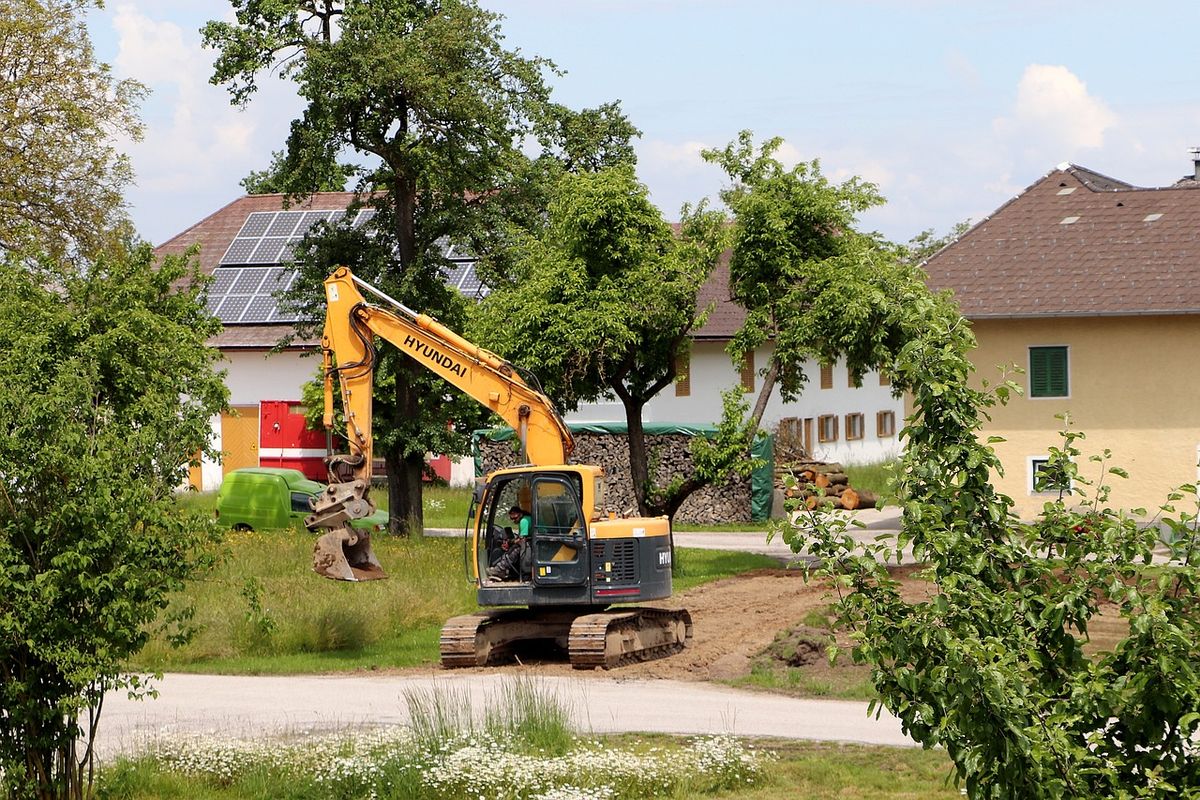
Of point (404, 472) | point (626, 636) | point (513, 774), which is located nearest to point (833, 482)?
point (404, 472)

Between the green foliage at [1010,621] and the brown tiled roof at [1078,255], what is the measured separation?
26.2 meters

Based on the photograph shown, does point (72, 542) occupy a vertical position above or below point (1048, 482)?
below

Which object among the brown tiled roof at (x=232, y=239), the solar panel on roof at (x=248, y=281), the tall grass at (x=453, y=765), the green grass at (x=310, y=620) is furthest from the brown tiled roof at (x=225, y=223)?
the tall grass at (x=453, y=765)

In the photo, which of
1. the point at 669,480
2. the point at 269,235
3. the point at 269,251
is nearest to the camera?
the point at 669,480

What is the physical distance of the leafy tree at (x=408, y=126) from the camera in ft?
103

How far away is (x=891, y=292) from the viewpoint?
7.68 metres

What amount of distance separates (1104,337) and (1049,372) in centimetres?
135

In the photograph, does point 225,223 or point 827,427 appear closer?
point 827,427

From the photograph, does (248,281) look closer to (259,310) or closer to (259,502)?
(259,310)

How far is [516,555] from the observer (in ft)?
64.5

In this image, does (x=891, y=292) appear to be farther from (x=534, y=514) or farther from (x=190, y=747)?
(x=534, y=514)

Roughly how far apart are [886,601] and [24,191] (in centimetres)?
3034

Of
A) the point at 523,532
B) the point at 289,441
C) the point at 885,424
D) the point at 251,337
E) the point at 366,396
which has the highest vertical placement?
the point at 251,337

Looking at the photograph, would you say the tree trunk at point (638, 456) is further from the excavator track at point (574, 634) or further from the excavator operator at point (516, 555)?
the excavator operator at point (516, 555)
